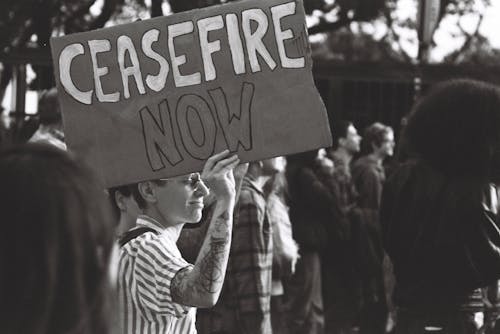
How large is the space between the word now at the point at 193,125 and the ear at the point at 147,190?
0.76 feet

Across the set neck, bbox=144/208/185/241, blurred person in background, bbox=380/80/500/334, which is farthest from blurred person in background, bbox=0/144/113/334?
blurred person in background, bbox=380/80/500/334

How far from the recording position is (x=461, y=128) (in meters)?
4.84

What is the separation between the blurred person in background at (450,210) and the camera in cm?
482

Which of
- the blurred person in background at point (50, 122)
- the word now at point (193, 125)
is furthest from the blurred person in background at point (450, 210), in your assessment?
the blurred person in background at point (50, 122)

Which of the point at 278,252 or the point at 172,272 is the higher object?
the point at 278,252

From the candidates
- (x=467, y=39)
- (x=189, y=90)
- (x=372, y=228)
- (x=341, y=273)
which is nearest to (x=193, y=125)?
(x=189, y=90)

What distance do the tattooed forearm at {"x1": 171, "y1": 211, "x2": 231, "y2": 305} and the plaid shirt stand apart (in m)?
2.38

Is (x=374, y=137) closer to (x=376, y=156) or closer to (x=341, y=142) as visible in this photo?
(x=376, y=156)

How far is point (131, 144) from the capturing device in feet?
12.5

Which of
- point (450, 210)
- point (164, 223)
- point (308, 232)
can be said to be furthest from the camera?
point (308, 232)

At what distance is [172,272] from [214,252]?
0.45 ft

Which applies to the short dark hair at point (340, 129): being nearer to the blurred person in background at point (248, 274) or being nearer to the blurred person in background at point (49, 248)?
the blurred person in background at point (248, 274)

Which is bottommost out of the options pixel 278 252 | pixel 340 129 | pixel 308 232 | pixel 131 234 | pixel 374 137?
pixel 131 234

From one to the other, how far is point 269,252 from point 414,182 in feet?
4.79
